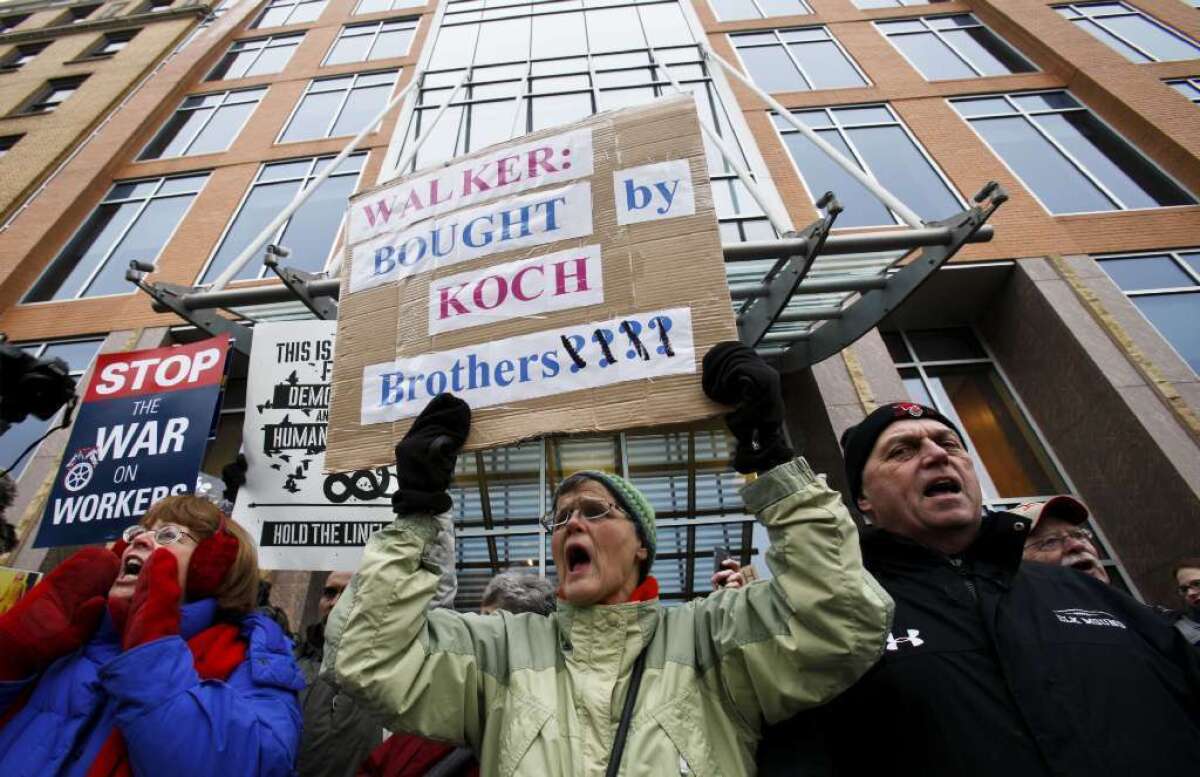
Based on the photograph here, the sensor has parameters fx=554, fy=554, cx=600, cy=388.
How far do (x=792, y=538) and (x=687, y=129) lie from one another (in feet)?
6.44

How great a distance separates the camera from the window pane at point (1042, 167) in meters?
8.07

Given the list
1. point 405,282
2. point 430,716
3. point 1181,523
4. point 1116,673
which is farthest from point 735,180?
point 430,716

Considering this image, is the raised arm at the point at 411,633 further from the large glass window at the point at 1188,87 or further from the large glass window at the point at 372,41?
the large glass window at the point at 372,41

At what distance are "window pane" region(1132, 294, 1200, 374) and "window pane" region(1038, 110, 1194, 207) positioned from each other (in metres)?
2.05

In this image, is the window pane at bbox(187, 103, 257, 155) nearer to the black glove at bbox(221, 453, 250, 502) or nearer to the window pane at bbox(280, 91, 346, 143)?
the window pane at bbox(280, 91, 346, 143)

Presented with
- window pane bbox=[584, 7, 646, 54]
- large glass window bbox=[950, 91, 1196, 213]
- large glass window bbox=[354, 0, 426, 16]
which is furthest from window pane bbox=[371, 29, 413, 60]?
large glass window bbox=[950, 91, 1196, 213]

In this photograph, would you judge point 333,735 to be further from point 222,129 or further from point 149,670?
point 222,129

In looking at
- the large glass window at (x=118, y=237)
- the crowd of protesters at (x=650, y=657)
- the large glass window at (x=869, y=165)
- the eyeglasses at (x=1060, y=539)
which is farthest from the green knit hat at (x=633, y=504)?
the large glass window at (x=118, y=237)

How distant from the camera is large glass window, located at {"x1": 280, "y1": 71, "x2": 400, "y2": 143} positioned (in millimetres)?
11305

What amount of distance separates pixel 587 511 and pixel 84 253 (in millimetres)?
11747

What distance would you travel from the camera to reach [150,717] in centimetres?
154

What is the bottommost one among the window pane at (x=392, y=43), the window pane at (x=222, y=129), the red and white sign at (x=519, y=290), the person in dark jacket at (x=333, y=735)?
the person in dark jacket at (x=333, y=735)

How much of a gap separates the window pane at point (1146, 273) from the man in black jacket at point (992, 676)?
294 inches

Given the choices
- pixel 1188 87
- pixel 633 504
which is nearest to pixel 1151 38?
pixel 1188 87
